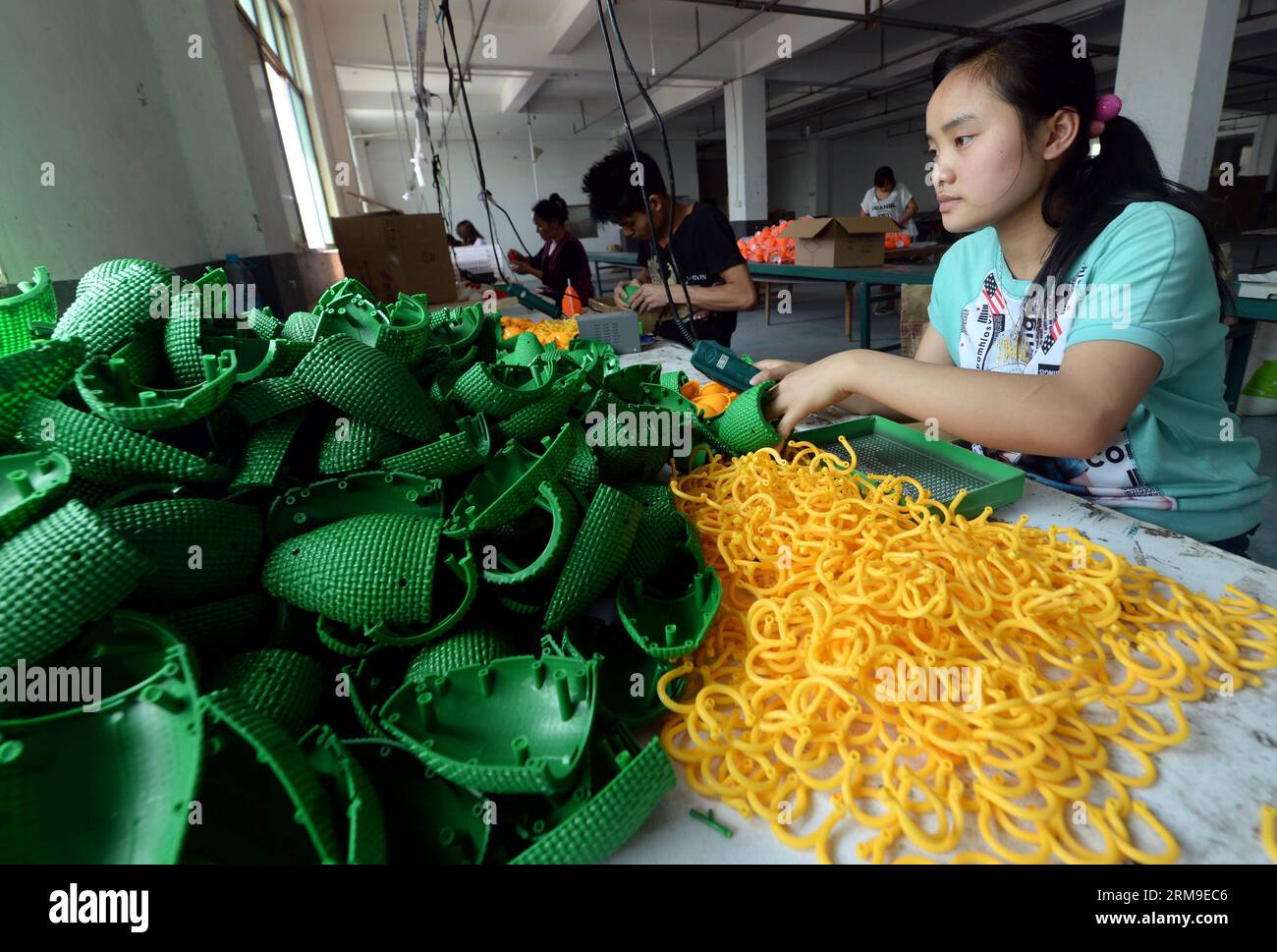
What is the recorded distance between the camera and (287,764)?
0.51 metres

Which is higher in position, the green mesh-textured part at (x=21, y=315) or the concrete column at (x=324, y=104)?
the concrete column at (x=324, y=104)

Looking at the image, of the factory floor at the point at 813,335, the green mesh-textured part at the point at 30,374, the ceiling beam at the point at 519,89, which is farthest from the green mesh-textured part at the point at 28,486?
the ceiling beam at the point at 519,89

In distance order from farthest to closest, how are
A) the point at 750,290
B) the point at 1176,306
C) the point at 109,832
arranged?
the point at 750,290 < the point at 1176,306 < the point at 109,832

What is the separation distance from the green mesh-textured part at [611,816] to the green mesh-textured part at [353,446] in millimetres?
576

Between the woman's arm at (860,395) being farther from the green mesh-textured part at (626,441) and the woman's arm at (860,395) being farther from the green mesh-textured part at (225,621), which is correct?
the green mesh-textured part at (225,621)

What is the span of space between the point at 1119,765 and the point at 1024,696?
10 centimetres

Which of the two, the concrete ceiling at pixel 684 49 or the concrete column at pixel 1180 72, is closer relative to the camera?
the concrete column at pixel 1180 72

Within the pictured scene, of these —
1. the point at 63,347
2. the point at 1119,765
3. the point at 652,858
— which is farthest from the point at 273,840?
the point at 1119,765

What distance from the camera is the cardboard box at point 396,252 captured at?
4180 mm

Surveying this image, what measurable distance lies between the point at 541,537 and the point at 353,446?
12.4 inches

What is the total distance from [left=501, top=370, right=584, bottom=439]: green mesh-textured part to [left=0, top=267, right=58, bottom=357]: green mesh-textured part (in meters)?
0.79

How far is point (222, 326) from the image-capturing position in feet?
3.64

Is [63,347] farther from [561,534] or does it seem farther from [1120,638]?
[1120,638]

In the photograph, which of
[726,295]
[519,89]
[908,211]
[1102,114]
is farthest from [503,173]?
[1102,114]
